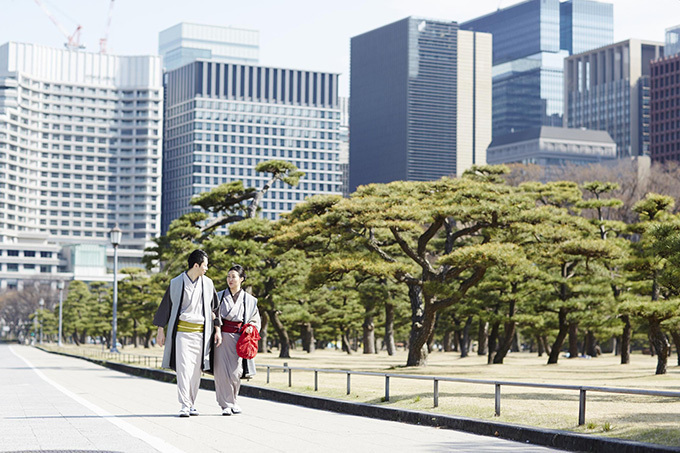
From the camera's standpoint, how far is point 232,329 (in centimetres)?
1242

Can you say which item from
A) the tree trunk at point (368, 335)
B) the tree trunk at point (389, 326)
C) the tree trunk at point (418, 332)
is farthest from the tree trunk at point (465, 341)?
the tree trunk at point (418, 332)

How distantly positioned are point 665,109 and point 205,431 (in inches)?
6015

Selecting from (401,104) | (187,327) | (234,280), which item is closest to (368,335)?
(234,280)

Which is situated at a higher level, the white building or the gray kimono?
the white building

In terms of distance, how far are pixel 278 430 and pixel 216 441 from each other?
1.47 metres

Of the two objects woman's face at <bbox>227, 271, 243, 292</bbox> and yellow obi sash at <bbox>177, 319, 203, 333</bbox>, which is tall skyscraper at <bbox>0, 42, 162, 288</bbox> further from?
yellow obi sash at <bbox>177, 319, 203, 333</bbox>

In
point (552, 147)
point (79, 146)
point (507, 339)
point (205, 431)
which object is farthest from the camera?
point (79, 146)

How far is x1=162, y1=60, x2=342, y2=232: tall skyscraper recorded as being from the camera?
609 ft

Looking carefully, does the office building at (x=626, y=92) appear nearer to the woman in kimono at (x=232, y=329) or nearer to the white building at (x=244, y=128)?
the white building at (x=244, y=128)

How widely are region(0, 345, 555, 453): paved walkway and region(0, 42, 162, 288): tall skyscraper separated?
169322mm

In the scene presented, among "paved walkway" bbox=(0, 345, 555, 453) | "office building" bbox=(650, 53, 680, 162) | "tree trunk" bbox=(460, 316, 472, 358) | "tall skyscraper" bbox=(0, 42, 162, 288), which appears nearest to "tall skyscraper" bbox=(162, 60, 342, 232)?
"tall skyscraper" bbox=(0, 42, 162, 288)

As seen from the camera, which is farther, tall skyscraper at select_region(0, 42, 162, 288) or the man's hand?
tall skyscraper at select_region(0, 42, 162, 288)

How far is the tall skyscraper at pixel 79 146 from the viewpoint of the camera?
7219 inches

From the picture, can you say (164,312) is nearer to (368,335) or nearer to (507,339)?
(507,339)
